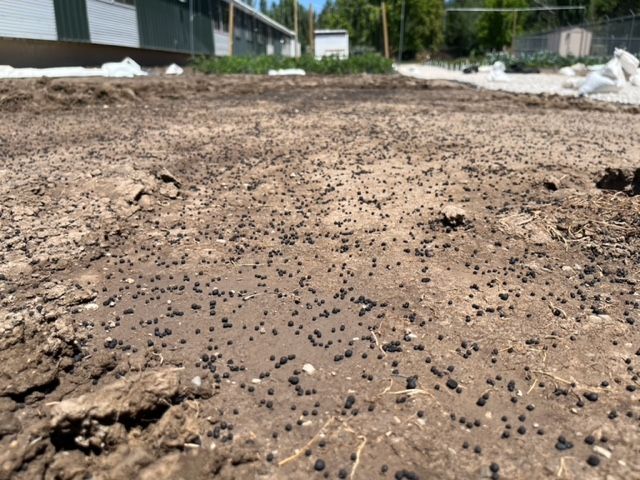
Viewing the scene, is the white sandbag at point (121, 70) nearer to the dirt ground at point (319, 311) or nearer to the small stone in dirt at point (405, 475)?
the dirt ground at point (319, 311)

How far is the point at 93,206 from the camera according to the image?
5707 mm

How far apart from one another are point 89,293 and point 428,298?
8.86ft

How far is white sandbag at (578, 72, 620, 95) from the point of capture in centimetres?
1596

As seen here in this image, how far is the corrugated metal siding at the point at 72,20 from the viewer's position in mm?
18281

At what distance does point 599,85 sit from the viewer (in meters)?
16.0

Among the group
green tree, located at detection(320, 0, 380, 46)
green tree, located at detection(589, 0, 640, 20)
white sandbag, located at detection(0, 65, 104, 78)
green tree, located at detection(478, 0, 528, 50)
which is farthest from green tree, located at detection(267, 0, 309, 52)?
white sandbag, located at detection(0, 65, 104, 78)

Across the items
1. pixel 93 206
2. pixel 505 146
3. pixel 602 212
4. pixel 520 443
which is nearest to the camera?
pixel 520 443

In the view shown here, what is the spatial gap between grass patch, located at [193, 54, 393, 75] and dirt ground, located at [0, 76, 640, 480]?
17.2m

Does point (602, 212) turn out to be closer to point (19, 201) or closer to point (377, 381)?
point (377, 381)

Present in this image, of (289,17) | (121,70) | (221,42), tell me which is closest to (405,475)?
(121,70)

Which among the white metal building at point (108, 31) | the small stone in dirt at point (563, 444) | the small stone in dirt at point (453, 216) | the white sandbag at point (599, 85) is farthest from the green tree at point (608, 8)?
the small stone in dirt at point (563, 444)

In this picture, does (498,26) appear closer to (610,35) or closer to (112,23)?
(610,35)

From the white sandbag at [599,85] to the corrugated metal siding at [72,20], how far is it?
17.6 metres

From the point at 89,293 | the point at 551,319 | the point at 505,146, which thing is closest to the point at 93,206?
the point at 89,293
